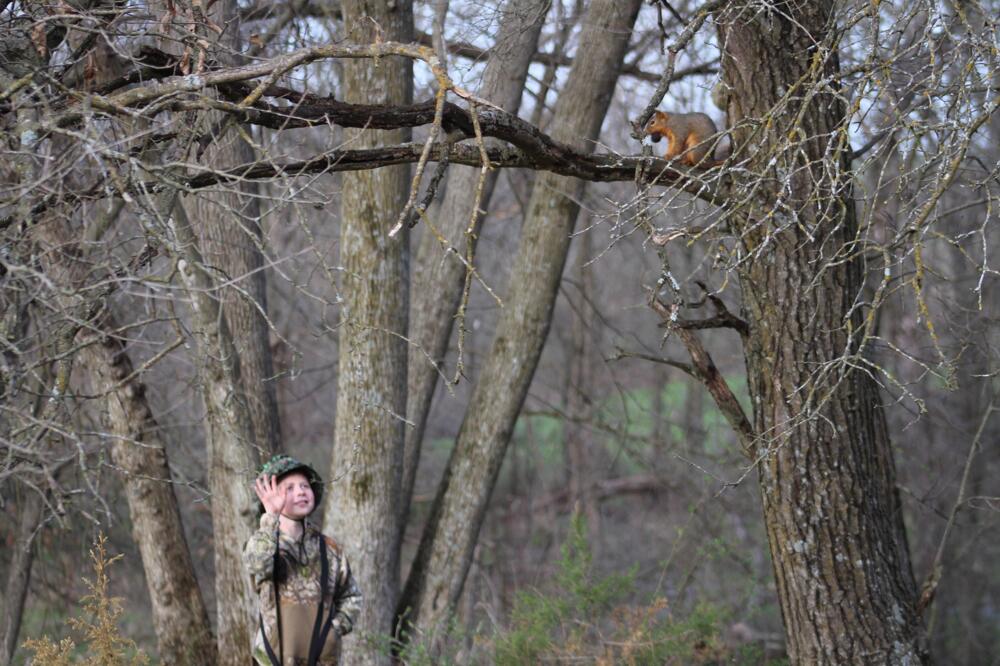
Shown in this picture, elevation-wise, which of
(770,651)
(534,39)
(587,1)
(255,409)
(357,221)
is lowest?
(770,651)

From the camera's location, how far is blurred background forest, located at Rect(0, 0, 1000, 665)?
4680 mm

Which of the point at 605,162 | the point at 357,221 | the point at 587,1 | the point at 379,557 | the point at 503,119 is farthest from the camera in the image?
the point at 587,1

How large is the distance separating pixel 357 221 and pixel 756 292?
9.76 ft

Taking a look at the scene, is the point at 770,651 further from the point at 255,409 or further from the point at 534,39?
the point at 534,39

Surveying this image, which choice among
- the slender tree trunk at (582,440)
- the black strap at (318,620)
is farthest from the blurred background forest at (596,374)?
the black strap at (318,620)

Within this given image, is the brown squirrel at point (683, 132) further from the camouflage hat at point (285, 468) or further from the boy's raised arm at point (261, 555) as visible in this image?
the boy's raised arm at point (261, 555)

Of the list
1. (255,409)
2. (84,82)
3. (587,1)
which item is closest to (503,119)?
(84,82)

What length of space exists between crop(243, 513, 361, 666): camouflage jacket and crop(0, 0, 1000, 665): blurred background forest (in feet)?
1.28

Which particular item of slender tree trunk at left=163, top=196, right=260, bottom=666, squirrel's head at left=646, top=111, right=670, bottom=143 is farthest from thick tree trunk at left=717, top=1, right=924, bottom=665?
slender tree trunk at left=163, top=196, right=260, bottom=666

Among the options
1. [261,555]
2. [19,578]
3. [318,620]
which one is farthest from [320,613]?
[19,578]

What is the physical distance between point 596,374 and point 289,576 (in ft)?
38.1

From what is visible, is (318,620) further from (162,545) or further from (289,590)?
(162,545)

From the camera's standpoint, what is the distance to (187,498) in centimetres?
1197

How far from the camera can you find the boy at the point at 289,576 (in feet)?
17.2
